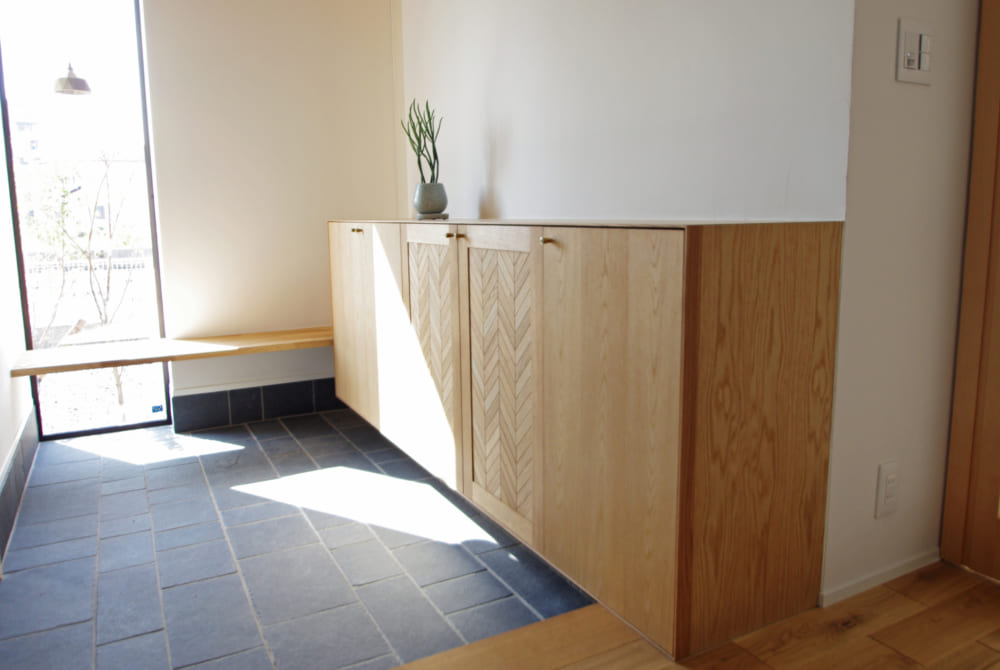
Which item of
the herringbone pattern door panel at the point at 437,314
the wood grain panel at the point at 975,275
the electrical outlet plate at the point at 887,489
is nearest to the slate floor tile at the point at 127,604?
the herringbone pattern door panel at the point at 437,314

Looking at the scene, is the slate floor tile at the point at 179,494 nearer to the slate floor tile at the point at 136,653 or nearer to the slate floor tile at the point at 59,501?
the slate floor tile at the point at 59,501

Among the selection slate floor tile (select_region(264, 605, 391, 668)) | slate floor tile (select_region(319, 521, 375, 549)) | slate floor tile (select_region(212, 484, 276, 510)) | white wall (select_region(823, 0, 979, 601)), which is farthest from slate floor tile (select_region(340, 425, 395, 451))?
white wall (select_region(823, 0, 979, 601))

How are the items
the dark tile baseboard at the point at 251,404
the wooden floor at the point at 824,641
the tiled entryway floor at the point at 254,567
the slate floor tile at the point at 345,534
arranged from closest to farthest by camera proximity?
the wooden floor at the point at 824,641 → the tiled entryway floor at the point at 254,567 → the slate floor tile at the point at 345,534 → the dark tile baseboard at the point at 251,404

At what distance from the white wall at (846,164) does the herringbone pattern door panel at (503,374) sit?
536 millimetres

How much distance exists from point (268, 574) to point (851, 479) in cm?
167

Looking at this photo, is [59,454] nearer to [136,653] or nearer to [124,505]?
[124,505]

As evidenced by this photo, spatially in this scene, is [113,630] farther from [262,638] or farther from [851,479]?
[851,479]

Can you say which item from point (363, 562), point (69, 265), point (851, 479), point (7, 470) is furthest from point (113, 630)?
point (69, 265)

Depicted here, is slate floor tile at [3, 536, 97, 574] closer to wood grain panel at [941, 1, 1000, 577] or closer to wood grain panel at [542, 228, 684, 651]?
wood grain panel at [542, 228, 684, 651]

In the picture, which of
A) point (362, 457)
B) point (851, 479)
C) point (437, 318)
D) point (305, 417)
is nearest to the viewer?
point (851, 479)

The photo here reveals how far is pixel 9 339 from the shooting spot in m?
3.26

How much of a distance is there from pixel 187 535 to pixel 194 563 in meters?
0.24

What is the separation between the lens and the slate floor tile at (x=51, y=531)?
2498 millimetres

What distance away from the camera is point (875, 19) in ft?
5.45
